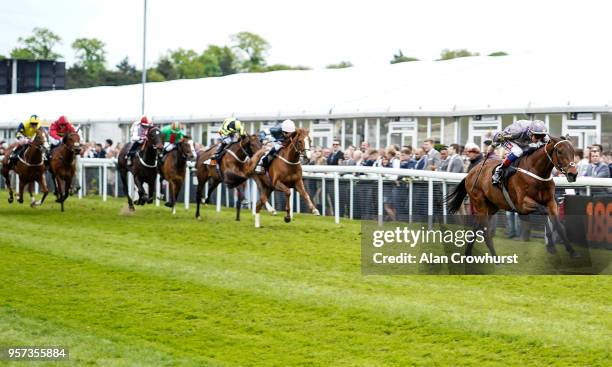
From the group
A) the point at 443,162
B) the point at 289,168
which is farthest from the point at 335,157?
the point at 443,162

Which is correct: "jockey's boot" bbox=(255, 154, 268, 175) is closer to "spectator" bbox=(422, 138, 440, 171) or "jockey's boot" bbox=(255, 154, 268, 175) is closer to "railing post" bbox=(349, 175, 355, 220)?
"railing post" bbox=(349, 175, 355, 220)

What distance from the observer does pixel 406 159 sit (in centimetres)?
1755

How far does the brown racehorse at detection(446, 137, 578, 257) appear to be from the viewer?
36.2 feet

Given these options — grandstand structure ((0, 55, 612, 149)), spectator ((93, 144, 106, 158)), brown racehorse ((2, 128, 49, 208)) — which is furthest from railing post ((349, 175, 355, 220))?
spectator ((93, 144, 106, 158))

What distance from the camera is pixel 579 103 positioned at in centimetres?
1977

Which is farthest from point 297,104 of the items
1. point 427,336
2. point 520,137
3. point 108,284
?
point 427,336

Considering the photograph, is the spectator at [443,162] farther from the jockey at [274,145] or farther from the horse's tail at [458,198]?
the horse's tail at [458,198]

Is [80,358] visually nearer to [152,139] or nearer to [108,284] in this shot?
[108,284]

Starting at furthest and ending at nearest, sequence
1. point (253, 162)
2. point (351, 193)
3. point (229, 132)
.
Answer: point (229, 132)
point (351, 193)
point (253, 162)

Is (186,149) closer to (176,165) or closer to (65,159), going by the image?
(176,165)

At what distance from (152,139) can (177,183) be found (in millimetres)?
883

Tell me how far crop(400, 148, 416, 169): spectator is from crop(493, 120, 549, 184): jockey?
5.34m

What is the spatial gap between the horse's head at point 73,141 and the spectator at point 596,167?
9.20 meters

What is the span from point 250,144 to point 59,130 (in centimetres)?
398
